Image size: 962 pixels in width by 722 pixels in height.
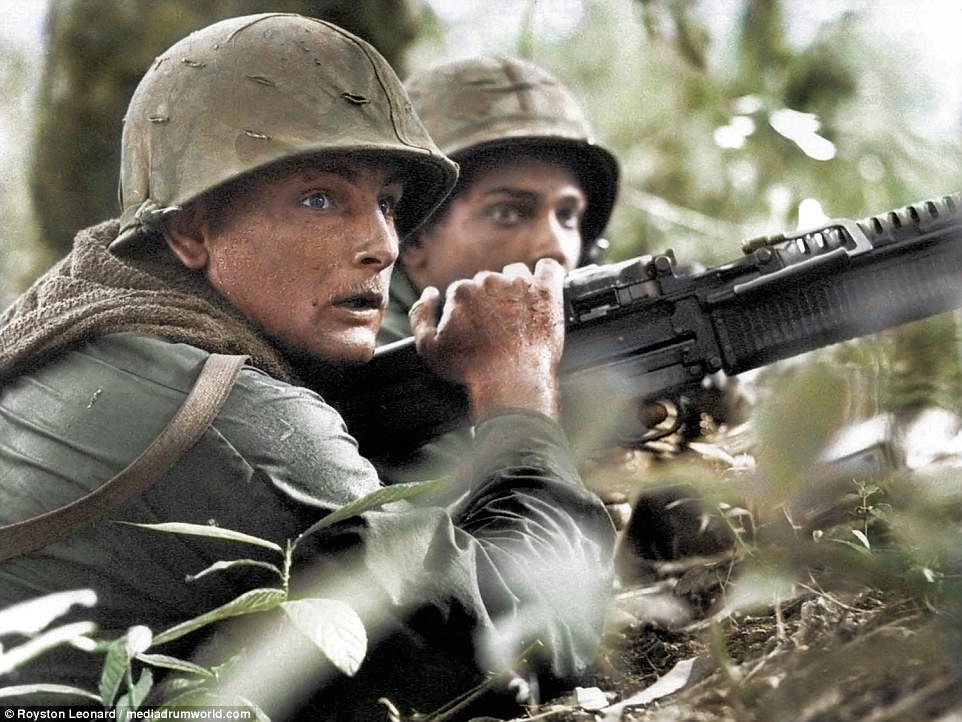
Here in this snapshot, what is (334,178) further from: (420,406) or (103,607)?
(103,607)

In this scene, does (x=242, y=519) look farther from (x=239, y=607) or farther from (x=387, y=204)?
(x=387, y=204)

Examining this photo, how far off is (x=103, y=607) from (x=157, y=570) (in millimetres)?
104

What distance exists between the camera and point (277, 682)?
1822 mm

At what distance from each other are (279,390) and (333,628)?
0.54m

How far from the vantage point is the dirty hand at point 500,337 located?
2.36m

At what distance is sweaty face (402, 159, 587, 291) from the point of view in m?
3.29

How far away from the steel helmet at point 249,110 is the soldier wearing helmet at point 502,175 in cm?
92

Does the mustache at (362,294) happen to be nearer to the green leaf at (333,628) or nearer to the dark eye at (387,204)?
the dark eye at (387,204)

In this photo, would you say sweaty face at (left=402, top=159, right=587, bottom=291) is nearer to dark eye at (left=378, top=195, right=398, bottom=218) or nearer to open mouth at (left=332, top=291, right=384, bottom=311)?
dark eye at (left=378, top=195, right=398, bottom=218)

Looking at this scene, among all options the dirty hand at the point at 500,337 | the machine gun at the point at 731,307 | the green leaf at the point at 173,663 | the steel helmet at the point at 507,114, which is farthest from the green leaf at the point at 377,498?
the steel helmet at the point at 507,114

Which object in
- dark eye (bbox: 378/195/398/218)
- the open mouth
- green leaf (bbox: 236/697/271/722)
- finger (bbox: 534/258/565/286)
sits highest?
dark eye (bbox: 378/195/398/218)

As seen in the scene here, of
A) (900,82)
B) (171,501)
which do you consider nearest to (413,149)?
(171,501)

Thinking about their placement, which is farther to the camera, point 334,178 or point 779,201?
point 779,201

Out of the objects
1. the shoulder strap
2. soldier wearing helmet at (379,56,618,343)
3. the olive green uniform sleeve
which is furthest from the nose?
soldier wearing helmet at (379,56,618,343)
